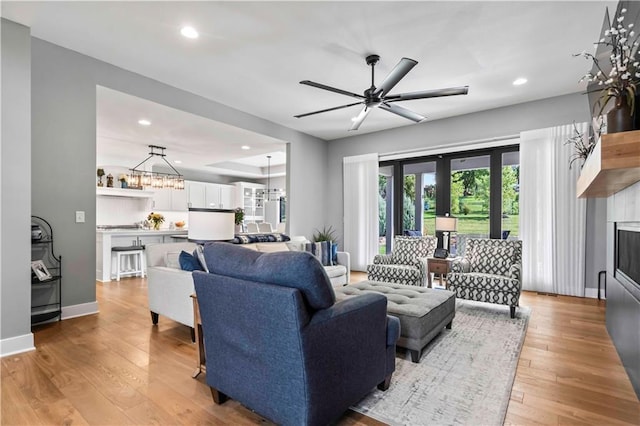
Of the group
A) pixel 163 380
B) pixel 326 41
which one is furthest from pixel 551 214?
pixel 163 380

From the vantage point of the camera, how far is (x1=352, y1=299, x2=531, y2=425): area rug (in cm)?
177

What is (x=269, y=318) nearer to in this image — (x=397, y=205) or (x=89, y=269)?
(x=89, y=269)

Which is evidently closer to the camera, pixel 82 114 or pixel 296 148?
pixel 82 114

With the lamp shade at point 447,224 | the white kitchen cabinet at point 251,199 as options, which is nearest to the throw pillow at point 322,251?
the lamp shade at point 447,224

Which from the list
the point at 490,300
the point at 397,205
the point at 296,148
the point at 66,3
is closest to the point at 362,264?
the point at 397,205

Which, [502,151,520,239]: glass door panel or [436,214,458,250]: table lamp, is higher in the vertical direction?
[502,151,520,239]: glass door panel

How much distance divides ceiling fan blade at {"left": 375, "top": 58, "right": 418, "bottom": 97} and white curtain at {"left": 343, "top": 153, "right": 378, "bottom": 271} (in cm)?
334

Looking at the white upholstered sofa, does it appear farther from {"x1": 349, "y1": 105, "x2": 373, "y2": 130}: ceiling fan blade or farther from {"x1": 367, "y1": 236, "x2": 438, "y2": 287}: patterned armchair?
{"x1": 367, "y1": 236, "x2": 438, "y2": 287}: patterned armchair

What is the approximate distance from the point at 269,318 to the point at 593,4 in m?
3.47

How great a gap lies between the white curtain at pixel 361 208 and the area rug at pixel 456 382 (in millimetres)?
3409

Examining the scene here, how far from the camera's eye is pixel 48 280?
3100 millimetres

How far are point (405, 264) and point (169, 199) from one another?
7039 mm

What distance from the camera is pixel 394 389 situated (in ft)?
6.67

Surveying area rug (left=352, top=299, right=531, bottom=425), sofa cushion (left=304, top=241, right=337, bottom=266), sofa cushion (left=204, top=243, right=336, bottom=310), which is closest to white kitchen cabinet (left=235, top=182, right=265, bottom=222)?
sofa cushion (left=304, top=241, right=337, bottom=266)
